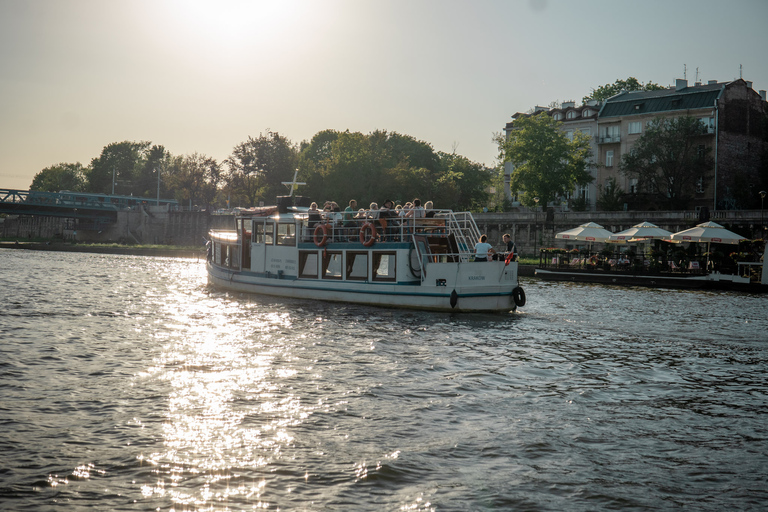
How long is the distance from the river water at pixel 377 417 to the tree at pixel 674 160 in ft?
167

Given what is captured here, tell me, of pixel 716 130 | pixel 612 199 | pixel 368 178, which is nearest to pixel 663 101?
pixel 716 130

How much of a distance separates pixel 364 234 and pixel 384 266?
1.41 m

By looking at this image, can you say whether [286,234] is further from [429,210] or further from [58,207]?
[58,207]

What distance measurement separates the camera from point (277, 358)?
46.3ft

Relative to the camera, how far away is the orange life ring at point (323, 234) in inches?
1027

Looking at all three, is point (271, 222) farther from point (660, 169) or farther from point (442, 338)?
point (660, 169)

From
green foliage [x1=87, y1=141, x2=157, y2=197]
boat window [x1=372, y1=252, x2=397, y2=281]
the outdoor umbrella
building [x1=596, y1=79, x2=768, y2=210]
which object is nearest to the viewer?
boat window [x1=372, y1=252, x2=397, y2=281]

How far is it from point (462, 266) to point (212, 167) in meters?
87.7

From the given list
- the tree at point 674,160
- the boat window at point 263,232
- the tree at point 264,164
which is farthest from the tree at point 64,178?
the boat window at point 263,232

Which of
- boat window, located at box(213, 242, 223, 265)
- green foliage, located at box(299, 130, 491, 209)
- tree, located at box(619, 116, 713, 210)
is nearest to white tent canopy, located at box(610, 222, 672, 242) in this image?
boat window, located at box(213, 242, 223, 265)

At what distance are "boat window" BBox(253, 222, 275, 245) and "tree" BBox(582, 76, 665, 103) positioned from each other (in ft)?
245

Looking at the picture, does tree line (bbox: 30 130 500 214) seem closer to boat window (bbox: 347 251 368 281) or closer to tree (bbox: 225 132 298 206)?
tree (bbox: 225 132 298 206)

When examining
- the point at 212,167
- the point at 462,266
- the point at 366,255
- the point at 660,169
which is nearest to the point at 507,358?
the point at 462,266

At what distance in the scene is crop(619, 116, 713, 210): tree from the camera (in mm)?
65750
